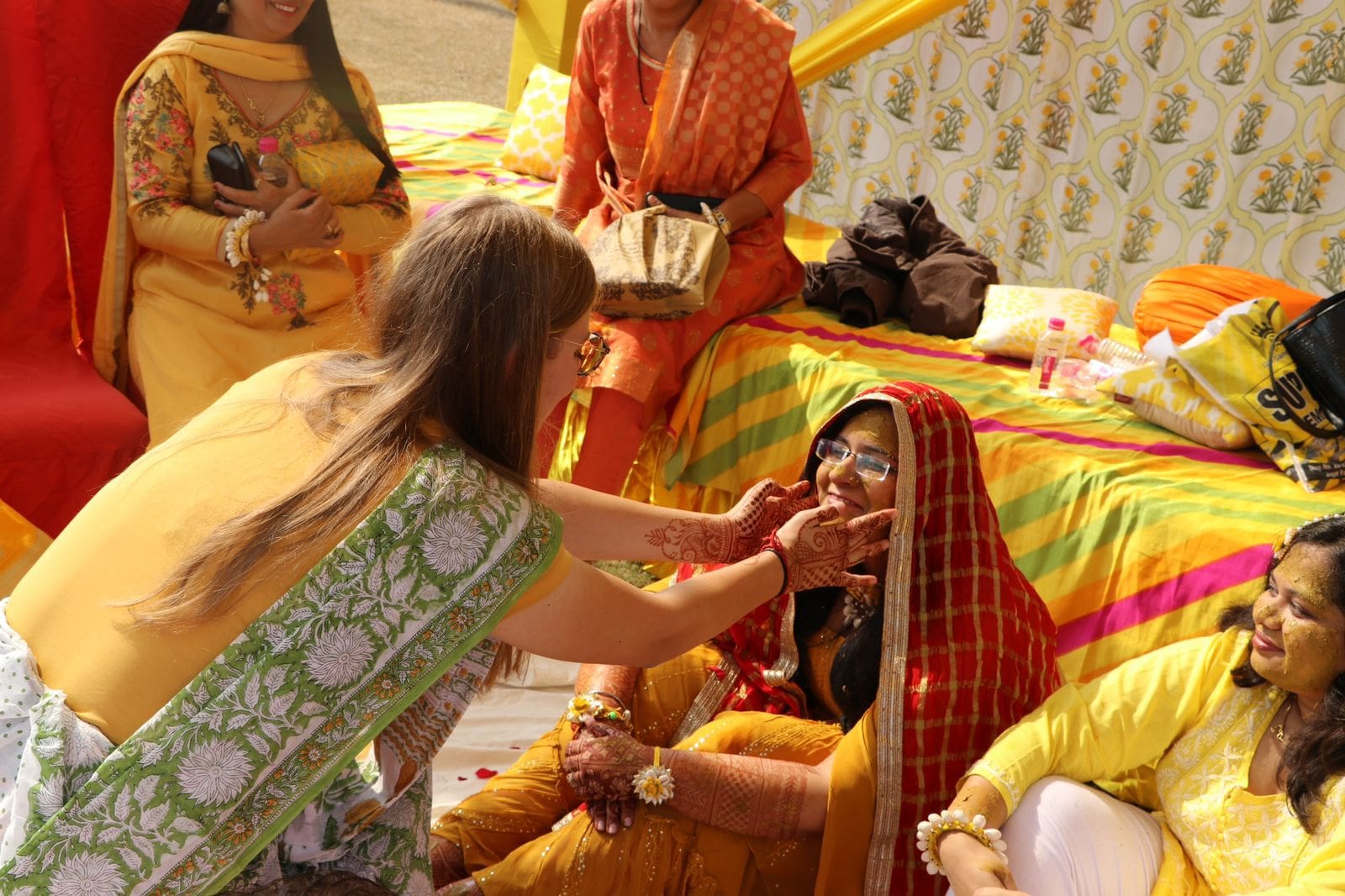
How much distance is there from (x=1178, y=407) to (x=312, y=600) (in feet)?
8.62

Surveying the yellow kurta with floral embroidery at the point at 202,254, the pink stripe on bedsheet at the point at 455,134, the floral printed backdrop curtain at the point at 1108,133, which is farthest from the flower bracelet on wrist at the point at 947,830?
the pink stripe on bedsheet at the point at 455,134

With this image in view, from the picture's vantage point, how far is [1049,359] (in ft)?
12.2

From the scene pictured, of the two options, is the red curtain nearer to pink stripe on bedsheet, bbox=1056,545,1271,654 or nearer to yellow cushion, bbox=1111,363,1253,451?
pink stripe on bedsheet, bbox=1056,545,1271,654

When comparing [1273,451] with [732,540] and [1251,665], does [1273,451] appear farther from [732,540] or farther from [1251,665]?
[732,540]

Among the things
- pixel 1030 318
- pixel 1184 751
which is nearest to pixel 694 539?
pixel 1184 751

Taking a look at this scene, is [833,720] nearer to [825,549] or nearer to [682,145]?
[825,549]

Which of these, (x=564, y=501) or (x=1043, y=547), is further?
(x=1043, y=547)

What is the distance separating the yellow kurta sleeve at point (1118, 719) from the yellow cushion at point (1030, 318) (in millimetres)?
1794

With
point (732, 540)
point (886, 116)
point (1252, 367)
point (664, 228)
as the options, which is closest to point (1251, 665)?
point (732, 540)

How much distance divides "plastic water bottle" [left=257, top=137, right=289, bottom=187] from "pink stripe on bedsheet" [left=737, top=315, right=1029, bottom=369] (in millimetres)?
1483

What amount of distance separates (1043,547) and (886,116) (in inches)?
139

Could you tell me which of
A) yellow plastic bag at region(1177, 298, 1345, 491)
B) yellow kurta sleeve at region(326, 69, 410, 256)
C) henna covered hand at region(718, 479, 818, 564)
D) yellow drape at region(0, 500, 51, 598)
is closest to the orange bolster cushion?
yellow plastic bag at region(1177, 298, 1345, 491)

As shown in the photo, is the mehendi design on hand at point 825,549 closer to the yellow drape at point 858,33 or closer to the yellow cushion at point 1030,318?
the yellow cushion at point 1030,318

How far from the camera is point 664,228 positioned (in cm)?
387
